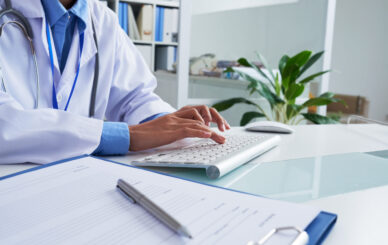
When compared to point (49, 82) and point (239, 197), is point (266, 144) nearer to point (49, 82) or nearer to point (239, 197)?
point (239, 197)

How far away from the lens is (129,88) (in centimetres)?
107

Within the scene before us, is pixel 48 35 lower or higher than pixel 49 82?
higher

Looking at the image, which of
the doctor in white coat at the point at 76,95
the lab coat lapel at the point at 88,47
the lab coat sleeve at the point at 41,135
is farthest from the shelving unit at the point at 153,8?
the lab coat sleeve at the point at 41,135

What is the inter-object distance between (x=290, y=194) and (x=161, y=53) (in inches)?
112

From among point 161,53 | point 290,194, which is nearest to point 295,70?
point 161,53

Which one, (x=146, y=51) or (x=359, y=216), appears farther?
(x=146, y=51)

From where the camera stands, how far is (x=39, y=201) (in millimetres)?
387

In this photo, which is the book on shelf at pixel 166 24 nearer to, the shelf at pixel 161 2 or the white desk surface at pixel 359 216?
the shelf at pixel 161 2

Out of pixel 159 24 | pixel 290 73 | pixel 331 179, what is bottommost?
pixel 331 179

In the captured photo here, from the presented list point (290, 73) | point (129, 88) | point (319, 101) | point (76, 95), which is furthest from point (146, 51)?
point (76, 95)

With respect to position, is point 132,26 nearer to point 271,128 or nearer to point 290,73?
point 290,73

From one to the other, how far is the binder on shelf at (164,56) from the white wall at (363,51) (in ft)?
10.9

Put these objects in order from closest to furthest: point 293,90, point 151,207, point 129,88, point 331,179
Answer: point 151,207
point 331,179
point 129,88
point 293,90

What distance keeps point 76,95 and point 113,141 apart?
1.12 ft
